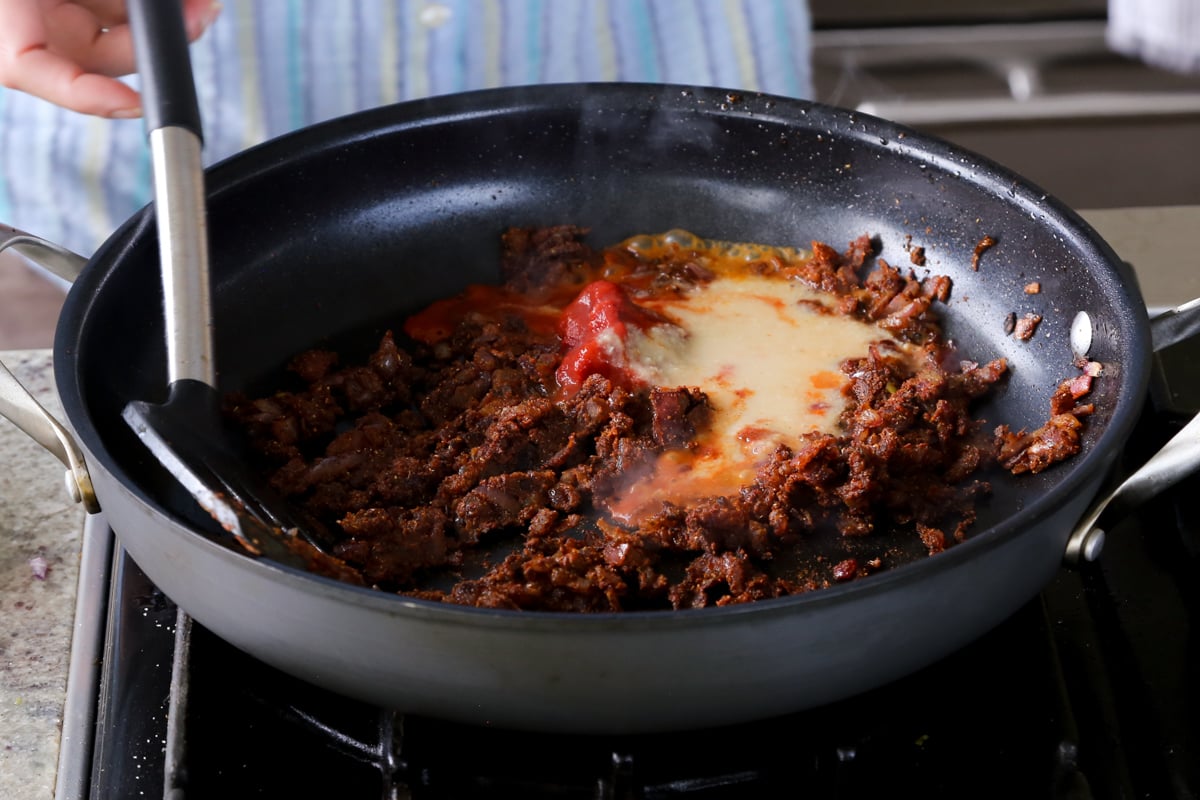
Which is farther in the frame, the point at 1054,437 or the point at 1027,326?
the point at 1027,326

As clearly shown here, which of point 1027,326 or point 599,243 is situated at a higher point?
point 599,243

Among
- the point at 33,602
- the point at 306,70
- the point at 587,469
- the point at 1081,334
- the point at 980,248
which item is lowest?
the point at 33,602

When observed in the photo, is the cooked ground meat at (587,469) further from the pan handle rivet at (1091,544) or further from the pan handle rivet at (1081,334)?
the pan handle rivet at (1091,544)

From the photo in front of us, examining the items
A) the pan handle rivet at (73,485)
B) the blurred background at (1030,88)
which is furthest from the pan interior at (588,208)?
the blurred background at (1030,88)

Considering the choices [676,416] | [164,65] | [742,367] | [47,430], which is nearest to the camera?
[47,430]

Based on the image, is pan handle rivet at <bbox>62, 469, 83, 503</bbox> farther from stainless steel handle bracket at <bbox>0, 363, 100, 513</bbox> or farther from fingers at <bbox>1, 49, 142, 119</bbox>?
fingers at <bbox>1, 49, 142, 119</bbox>

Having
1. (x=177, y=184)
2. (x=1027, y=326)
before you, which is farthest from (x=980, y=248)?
(x=177, y=184)

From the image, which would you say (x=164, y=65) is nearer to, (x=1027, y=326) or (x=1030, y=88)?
(x=1027, y=326)
